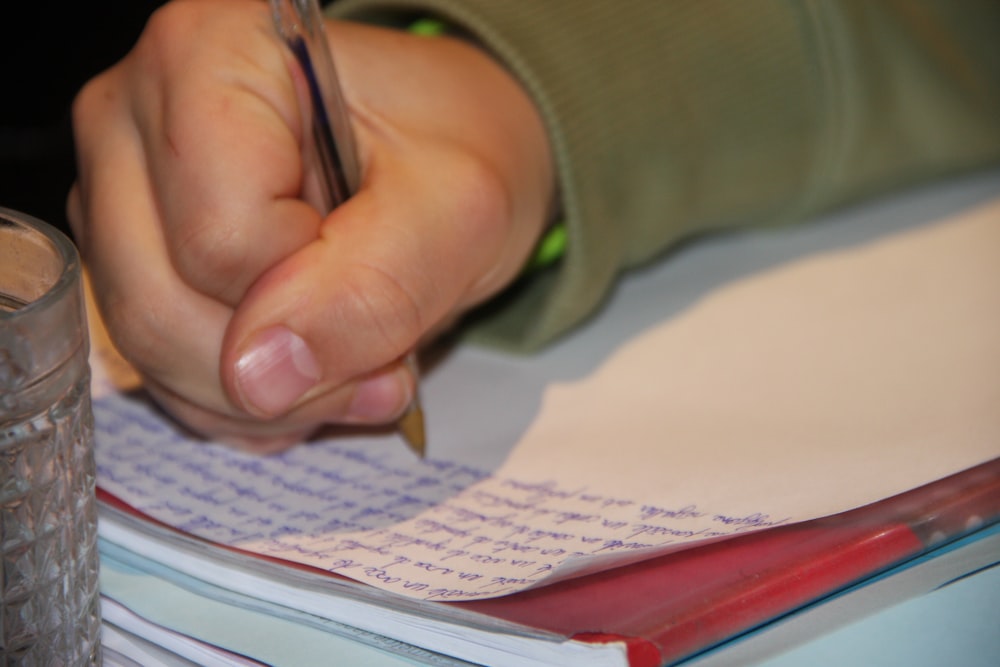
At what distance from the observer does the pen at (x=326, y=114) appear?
37 cm

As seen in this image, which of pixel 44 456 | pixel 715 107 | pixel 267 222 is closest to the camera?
pixel 44 456

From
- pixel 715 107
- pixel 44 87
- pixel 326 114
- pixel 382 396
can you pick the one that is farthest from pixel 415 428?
pixel 44 87

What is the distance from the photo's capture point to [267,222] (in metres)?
0.35

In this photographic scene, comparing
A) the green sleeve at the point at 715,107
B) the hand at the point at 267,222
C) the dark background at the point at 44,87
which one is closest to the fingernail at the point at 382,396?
the hand at the point at 267,222

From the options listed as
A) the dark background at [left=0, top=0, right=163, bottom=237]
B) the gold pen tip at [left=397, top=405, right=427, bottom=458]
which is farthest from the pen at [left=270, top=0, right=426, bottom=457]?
the dark background at [left=0, top=0, right=163, bottom=237]

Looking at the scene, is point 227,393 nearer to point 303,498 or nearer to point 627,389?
point 303,498

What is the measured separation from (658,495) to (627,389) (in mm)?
95

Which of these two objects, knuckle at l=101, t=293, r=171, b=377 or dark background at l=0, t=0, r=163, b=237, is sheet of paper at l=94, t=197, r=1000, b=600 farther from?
dark background at l=0, t=0, r=163, b=237

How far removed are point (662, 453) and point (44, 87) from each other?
0.46 metres

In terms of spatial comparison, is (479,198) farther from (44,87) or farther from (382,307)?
(44,87)

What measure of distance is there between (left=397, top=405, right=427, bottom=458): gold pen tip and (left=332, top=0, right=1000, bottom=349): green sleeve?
9cm

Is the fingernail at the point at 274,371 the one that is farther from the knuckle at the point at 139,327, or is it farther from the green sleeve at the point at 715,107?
the green sleeve at the point at 715,107

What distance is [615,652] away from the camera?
0.85 feet

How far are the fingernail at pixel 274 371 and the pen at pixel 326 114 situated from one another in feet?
0.18
